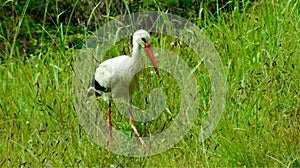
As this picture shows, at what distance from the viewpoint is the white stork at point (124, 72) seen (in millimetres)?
4148

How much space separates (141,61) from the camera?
421 centimetres

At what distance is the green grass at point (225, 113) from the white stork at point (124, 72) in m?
0.25

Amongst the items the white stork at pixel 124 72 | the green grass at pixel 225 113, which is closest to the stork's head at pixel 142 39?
the white stork at pixel 124 72

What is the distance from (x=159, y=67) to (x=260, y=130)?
3.92ft

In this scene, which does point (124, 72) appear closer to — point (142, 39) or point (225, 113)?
point (142, 39)

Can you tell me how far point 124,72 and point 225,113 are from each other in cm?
73

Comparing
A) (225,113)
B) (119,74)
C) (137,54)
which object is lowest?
(225,113)

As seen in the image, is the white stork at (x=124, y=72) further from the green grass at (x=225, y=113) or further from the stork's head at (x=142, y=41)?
the green grass at (x=225, y=113)

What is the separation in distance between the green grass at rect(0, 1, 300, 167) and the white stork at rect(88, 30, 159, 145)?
9.7 inches

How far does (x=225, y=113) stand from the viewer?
3965mm

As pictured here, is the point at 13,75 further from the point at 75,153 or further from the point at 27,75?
the point at 75,153

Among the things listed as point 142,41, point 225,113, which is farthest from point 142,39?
point 225,113

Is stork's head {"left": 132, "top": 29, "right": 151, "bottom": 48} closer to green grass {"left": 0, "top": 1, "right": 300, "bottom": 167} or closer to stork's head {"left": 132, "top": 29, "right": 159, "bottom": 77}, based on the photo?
stork's head {"left": 132, "top": 29, "right": 159, "bottom": 77}

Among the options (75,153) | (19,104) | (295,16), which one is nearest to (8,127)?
(19,104)
